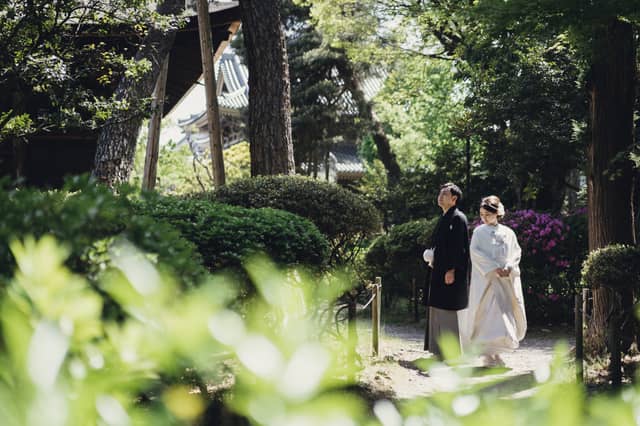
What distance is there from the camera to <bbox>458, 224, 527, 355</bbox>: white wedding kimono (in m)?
8.90

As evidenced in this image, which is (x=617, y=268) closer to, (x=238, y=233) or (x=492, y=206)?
(x=492, y=206)

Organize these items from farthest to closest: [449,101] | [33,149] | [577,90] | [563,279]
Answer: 1. [449,101]
2. [33,149]
3. [577,90]
4. [563,279]

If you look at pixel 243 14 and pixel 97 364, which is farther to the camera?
pixel 243 14

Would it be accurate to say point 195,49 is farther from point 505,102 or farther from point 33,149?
point 505,102

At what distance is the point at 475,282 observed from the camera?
918cm

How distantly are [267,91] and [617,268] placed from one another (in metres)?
5.34

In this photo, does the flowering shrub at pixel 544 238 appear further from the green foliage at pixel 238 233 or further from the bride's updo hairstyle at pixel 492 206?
the green foliage at pixel 238 233

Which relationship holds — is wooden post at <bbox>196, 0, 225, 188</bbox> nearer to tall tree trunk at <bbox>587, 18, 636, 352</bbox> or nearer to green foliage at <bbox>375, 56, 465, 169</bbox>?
tall tree trunk at <bbox>587, 18, 636, 352</bbox>

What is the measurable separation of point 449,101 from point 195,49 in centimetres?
1778

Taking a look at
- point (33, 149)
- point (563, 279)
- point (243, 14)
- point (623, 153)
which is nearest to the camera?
point (623, 153)

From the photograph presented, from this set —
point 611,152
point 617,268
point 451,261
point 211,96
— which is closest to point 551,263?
point 611,152

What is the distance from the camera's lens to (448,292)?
8719 mm

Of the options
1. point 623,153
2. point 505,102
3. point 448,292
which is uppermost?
point 505,102

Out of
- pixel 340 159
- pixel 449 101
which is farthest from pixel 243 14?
pixel 340 159
